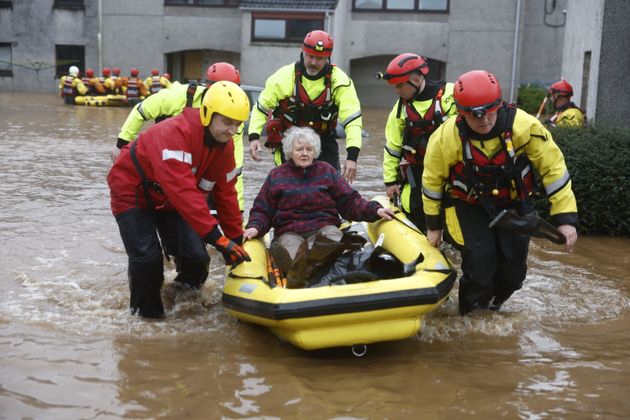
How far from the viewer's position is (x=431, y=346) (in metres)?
5.24

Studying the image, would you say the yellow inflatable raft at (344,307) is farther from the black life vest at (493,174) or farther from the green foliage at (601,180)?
the green foliage at (601,180)

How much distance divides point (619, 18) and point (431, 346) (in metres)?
7.59

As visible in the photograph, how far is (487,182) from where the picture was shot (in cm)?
523

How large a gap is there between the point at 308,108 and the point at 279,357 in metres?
2.76

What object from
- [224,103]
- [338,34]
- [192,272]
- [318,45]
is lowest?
[192,272]

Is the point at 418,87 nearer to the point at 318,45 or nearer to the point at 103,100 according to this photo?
the point at 318,45

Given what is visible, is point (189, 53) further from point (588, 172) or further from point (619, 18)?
point (588, 172)

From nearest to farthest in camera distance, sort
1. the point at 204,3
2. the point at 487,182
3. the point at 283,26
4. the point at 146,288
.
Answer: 1. the point at 487,182
2. the point at 146,288
3. the point at 283,26
4. the point at 204,3

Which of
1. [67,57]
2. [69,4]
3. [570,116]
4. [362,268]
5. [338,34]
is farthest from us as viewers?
[67,57]

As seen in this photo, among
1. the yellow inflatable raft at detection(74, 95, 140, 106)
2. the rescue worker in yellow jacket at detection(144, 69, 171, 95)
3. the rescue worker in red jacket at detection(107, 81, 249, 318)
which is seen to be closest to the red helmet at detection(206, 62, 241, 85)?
the rescue worker in red jacket at detection(107, 81, 249, 318)

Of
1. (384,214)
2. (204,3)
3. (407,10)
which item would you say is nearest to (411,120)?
(384,214)

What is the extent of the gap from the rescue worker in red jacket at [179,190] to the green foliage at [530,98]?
71.7ft

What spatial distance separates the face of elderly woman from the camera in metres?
5.90

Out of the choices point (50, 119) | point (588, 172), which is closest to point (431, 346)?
point (588, 172)
